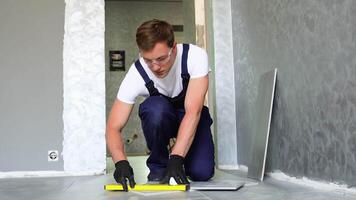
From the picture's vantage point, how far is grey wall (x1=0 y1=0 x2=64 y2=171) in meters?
3.11

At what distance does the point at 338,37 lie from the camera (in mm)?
1666

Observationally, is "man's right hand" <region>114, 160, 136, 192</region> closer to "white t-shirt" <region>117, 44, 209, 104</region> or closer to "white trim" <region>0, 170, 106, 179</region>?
"white t-shirt" <region>117, 44, 209, 104</region>

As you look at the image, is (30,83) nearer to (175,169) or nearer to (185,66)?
(185,66)

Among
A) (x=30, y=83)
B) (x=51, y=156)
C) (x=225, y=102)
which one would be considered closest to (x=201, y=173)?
(x=225, y=102)

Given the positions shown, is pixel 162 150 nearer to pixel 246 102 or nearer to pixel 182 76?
pixel 182 76

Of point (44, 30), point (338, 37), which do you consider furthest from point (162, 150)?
point (44, 30)

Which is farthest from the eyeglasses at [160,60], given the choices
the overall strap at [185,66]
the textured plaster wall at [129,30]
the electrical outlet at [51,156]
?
the textured plaster wall at [129,30]

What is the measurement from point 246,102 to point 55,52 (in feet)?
4.54

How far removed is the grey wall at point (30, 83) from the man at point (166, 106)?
1136 millimetres

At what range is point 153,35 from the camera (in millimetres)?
1738

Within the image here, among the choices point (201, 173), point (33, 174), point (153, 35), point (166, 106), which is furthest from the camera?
point (33, 174)

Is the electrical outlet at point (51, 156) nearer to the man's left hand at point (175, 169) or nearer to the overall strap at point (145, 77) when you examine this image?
the overall strap at point (145, 77)

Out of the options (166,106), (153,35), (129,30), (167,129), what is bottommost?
(167,129)

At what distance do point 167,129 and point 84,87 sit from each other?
1.25 meters
